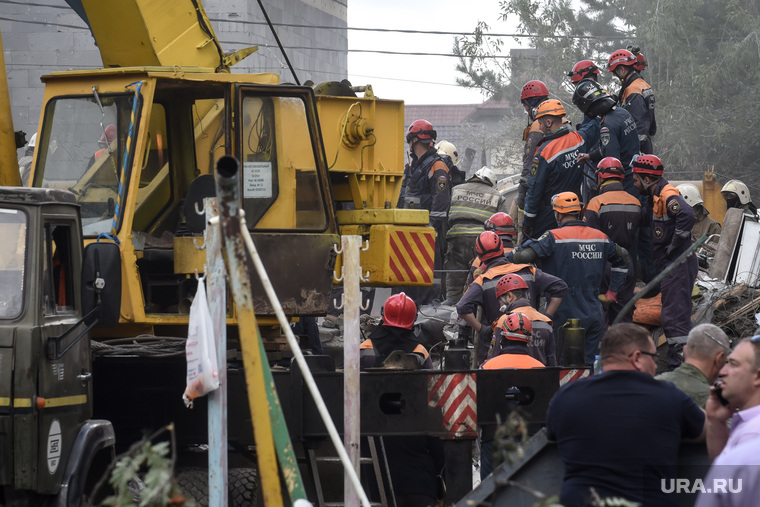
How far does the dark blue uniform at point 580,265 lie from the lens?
9898mm

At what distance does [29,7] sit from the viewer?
2314 cm

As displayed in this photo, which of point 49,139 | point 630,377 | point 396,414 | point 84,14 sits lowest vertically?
point 396,414

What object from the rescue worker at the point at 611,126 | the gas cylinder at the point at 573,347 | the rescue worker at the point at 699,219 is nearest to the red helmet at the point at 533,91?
the rescue worker at the point at 611,126

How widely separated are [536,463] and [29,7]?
68.3 ft

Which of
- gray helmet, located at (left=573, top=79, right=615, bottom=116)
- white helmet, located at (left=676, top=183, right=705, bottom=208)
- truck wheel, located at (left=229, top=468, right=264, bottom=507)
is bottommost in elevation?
truck wheel, located at (left=229, top=468, right=264, bottom=507)

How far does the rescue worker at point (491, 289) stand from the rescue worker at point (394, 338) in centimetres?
133

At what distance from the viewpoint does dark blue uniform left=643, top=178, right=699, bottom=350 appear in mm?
10164

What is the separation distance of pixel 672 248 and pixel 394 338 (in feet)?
11.2

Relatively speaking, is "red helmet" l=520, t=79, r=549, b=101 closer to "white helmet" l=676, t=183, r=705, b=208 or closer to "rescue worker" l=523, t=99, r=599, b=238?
"rescue worker" l=523, t=99, r=599, b=238

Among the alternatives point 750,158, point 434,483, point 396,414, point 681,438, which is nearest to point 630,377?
point 681,438

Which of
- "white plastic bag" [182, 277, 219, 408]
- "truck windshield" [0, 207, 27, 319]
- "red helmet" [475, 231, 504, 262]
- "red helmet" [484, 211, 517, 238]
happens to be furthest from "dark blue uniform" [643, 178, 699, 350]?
"truck windshield" [0, 207, 27, 319]

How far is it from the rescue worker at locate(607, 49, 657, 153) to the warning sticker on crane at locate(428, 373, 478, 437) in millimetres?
5785

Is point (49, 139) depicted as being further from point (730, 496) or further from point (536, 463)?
point (730, 496)

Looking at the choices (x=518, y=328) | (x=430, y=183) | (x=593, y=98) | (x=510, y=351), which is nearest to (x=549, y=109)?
(x=593, y=98)
